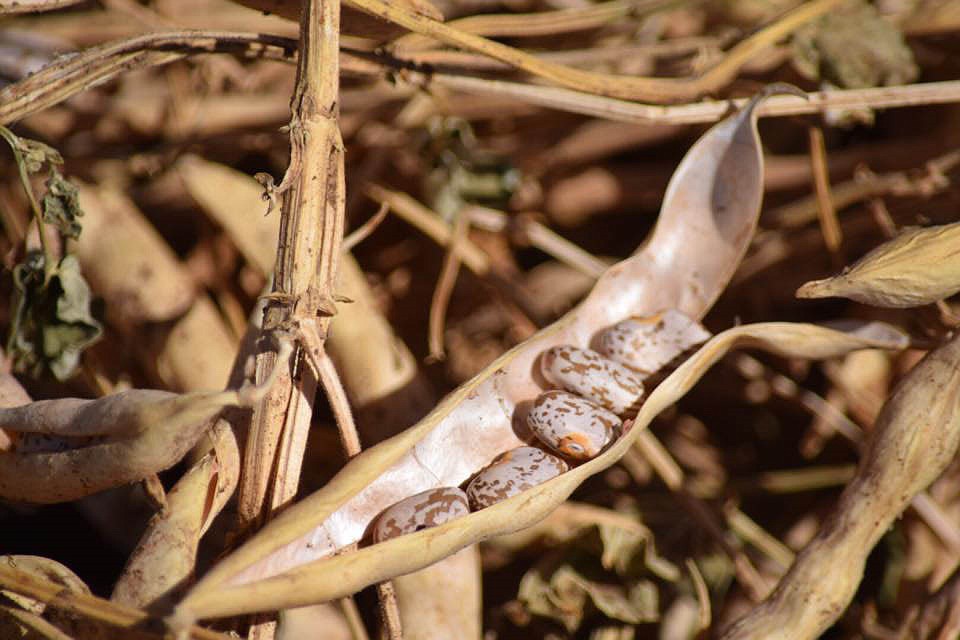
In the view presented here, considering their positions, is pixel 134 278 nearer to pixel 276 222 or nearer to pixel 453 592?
pixel 276 222

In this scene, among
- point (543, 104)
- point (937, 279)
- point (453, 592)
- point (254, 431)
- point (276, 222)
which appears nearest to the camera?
point (254, 431)

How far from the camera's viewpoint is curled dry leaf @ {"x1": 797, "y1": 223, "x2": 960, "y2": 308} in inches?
58.6

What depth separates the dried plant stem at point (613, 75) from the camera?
1.56 meters

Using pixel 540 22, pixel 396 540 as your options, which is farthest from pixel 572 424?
pixel 540 22

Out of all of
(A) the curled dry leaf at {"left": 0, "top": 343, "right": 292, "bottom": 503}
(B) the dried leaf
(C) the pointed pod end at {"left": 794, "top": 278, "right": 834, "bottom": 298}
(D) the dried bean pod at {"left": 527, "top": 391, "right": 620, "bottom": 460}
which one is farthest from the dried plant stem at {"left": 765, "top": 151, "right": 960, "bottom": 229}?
(A) the curled dry leaf at {"left": 0, "top": 343, "right": 292, "bottom": 503}

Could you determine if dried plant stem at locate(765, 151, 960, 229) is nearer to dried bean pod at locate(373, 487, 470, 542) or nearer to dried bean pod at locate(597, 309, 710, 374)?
dried bean pod at locate(597, 309, 710, 374)

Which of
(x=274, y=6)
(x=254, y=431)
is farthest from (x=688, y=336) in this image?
(x=274, y=6)

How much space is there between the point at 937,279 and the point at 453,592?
1003 mm

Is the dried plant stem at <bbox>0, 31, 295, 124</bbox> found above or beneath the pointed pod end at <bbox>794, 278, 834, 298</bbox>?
above

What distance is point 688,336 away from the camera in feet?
5.44

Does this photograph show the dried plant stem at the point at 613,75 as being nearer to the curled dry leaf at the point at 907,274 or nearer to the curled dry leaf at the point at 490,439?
Answer: the curled dry leaf at the point at 490,439

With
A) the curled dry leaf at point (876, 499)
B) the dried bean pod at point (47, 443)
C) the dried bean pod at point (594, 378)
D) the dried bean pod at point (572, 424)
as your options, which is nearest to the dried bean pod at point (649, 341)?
the dried bean pod at point (594, 378)

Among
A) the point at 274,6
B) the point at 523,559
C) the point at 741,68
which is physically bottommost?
the point at 523,559

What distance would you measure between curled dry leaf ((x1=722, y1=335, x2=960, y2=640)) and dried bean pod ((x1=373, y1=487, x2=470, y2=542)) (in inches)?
21.6
